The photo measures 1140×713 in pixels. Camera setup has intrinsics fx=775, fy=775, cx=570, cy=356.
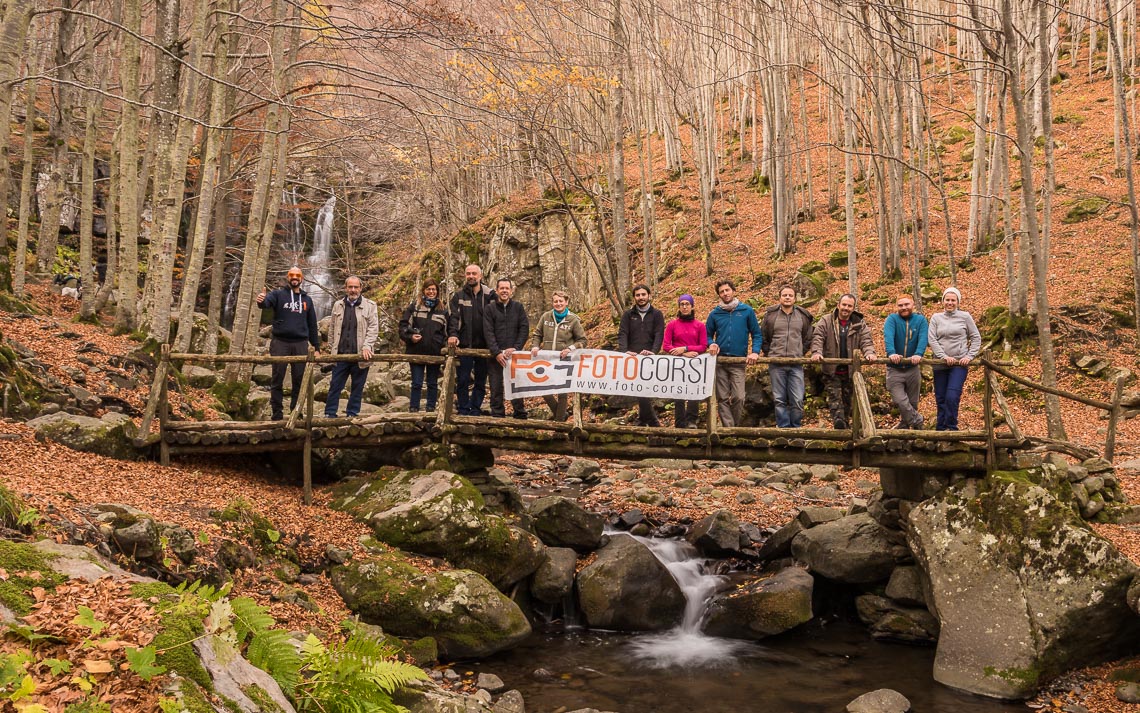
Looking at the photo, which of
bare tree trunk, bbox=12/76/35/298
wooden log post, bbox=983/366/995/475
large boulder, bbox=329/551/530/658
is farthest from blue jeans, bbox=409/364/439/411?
bare tree trunk, bbox=12/76/35/298

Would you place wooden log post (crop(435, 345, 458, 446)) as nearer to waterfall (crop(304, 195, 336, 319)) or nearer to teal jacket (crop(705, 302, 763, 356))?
teal jacket (crop(705, 302, 763, 356))

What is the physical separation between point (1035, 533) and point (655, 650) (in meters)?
4.56

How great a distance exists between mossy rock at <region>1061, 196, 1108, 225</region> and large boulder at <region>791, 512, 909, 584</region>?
13468 mm

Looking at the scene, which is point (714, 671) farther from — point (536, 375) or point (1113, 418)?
point (1113, 418)

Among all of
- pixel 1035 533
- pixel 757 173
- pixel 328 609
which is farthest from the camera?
pixel 757 173

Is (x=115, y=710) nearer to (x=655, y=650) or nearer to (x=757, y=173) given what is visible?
(x=655, y=650)

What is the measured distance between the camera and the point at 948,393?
32.3 feet

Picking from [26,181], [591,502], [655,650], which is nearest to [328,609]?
[655,650]

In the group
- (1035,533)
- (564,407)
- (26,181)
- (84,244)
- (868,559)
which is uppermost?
(26,181)

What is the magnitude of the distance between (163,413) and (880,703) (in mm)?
8669

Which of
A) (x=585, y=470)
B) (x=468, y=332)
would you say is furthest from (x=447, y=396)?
(x=585, y=470)

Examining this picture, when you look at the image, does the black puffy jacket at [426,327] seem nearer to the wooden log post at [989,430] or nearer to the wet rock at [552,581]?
the wet rock at [552,581]

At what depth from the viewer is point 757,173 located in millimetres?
30125

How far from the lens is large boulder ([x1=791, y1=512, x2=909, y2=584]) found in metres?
10.5
